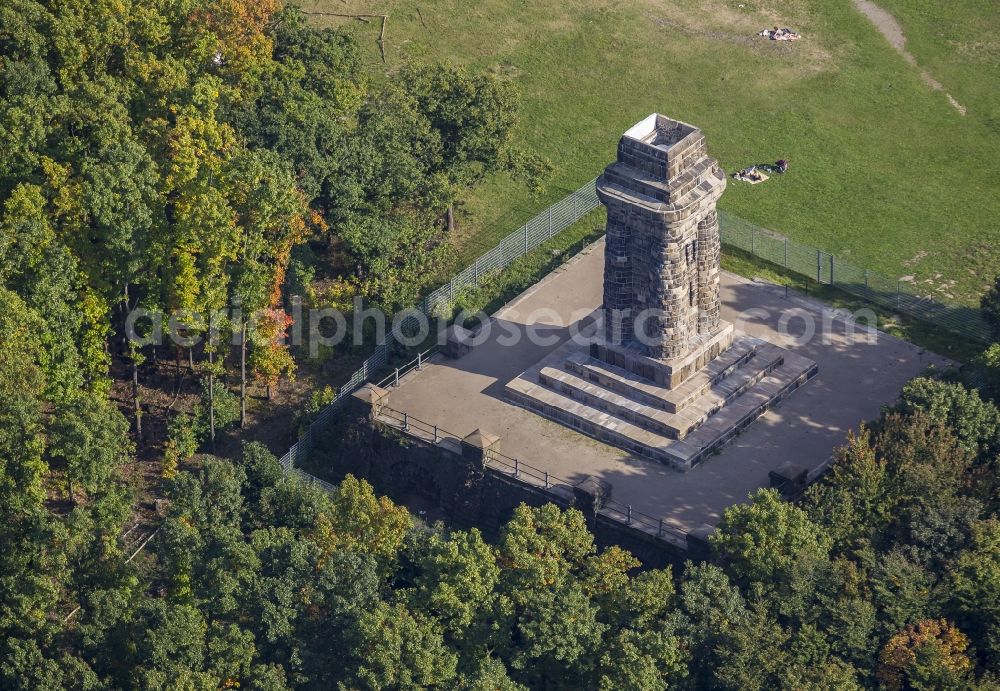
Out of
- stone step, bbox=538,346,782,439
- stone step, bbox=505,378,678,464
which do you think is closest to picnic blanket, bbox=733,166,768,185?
stone step, bbox=538,346,782,439

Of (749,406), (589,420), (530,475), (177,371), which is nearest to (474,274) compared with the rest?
(589,420)

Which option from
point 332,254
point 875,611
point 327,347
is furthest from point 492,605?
point 332,254

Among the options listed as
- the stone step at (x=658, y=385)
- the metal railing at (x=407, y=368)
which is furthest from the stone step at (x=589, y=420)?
the metal railing at (x=407, y=368)

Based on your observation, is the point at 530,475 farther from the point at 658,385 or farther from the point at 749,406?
the point at 749,406

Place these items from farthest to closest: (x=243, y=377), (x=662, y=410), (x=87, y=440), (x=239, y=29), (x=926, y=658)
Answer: (x=239, y=29)
(x=243, y=377)
(x=662, y=410)
(x=87, y=440)
(x=926, y=658)

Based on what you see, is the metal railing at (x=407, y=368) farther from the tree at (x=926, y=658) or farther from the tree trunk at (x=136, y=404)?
the tree at (x=926, y=658)

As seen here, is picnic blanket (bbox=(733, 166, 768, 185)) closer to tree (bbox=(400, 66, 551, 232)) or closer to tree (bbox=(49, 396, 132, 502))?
tree (bbox=(400, 66, 551, 232))
